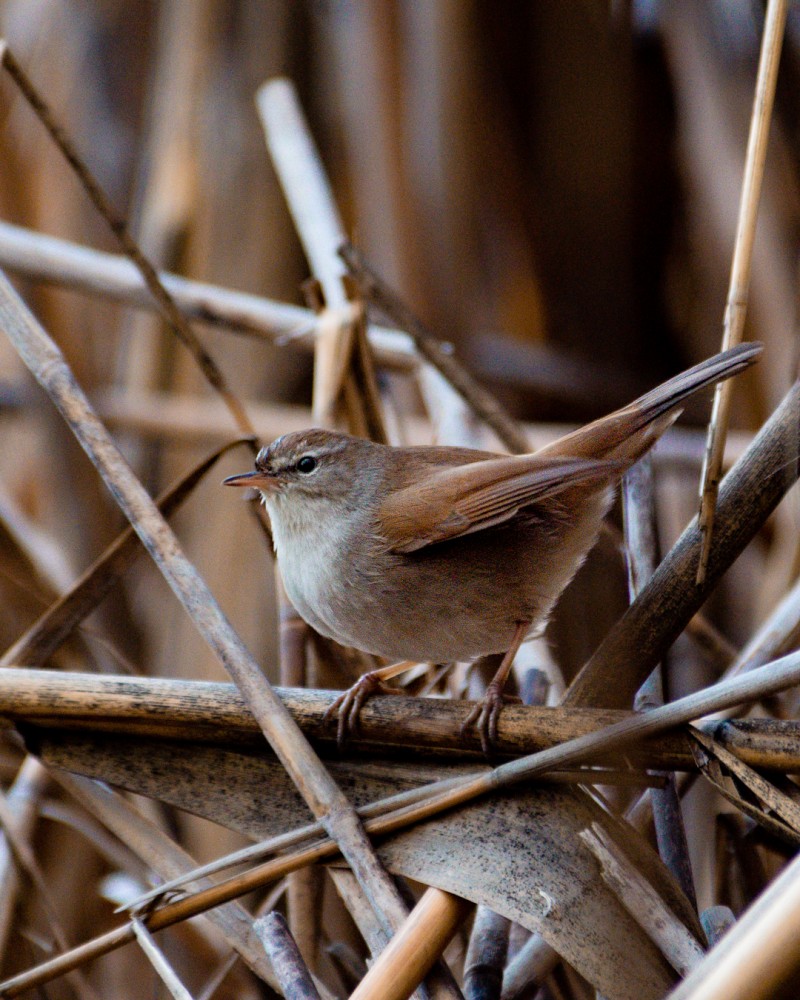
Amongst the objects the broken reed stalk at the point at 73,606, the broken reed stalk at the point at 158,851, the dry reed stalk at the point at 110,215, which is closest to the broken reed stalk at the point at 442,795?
the broken reed stalk at the point at 158,851

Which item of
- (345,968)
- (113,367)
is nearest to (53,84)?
(113,367)

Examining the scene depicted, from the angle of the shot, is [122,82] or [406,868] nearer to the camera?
[406,868]

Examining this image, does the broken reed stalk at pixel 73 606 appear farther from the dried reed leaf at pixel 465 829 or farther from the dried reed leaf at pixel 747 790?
the dried reed leaf at pixel 747 790

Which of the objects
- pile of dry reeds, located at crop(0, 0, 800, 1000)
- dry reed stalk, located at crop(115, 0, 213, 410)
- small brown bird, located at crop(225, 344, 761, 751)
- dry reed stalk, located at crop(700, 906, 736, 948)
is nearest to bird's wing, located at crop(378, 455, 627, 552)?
small brown bird, located at crop(225, 344, 761, 751)

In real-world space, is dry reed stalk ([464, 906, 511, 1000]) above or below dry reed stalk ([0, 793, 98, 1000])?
below

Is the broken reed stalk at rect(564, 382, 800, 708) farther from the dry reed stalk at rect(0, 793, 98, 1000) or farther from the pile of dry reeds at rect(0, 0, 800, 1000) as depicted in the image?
the dry reed stalk at rect(0, 793, 98, 1000)

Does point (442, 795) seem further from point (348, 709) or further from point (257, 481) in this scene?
point (257, 481)

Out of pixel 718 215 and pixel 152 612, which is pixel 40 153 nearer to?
pixel 152 612
